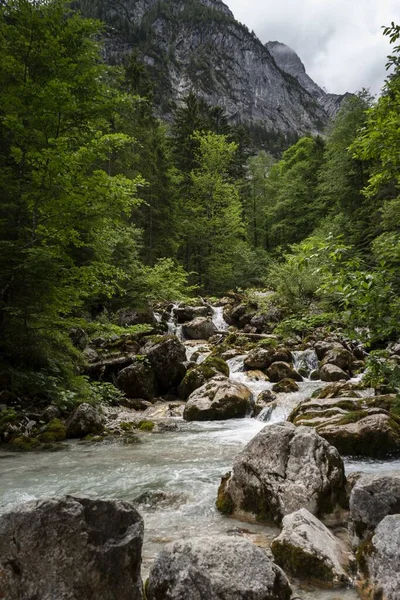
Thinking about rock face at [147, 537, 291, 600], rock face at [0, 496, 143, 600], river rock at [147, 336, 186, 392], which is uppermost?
river rock at [147, 336, 186, 392]

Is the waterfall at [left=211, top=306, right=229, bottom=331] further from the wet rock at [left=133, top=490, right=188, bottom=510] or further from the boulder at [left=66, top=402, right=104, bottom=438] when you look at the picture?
the wet rock at [left=133, top=490, right=188, bottom=510]

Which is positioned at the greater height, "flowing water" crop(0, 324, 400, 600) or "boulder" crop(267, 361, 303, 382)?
"boulder" crop(267, 361, 303, 382)

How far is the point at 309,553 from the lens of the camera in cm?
346

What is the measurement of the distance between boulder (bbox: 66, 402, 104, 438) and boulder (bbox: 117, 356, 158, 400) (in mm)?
3402

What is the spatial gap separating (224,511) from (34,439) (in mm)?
4921

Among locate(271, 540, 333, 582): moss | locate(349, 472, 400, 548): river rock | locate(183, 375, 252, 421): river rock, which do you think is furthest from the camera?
locate(183, 375, 252, 421): river rock

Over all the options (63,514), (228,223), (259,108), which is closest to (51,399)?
(63,514)

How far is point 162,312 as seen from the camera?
75.8 feet

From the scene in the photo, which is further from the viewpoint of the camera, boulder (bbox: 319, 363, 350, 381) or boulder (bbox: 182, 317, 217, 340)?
boulder (bbox: 182, 317, 217, 340)

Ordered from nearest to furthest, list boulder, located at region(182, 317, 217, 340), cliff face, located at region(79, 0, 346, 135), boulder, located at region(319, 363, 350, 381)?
boulder, located at region(319, 363, 350, 381) → boulder, located at region(182, 317, 217, 340) → cliff face, located at region(79, 0, 346, 135)

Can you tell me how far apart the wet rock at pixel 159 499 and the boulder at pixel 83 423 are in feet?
12.0

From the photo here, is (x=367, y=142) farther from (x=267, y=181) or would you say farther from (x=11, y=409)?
(x=267, y=181)

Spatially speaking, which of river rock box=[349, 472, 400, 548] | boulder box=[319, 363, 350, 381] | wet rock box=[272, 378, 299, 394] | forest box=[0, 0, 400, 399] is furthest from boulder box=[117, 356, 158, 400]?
river rock box=[349, 472, 400, 548]

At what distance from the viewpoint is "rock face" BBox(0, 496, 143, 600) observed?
2.54m
